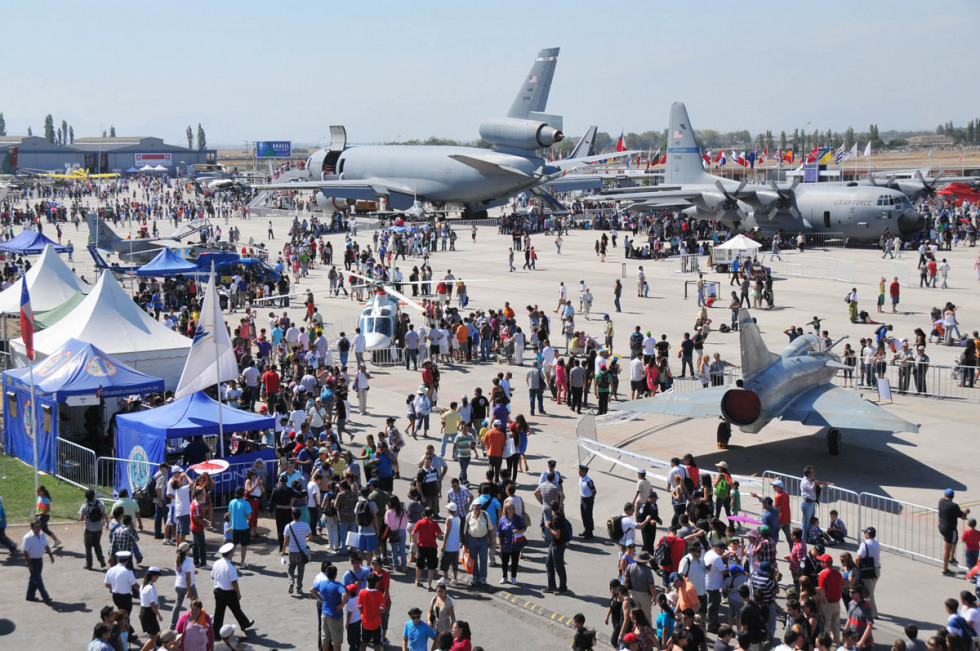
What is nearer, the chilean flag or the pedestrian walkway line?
the pedestrian walkway line

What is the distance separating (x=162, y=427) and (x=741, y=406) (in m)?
9.75

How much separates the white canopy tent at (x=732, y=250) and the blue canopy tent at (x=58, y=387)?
1048 inches

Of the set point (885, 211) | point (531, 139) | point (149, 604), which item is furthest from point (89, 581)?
point (531, 139)

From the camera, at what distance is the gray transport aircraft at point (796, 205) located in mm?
→ 48625

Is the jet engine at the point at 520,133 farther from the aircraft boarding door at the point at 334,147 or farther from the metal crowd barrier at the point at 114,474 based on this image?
the metal crowd barrier at the point at 114,474

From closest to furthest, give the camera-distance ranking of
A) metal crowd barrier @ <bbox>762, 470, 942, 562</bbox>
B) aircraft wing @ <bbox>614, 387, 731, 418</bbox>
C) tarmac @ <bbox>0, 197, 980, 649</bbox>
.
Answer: tarmac @ <bbox>0, 197, 980, 649</bbox>
metal crowd barrier @ <bbox>762, 470, 942, 562</bbox>
aircraft wing @ <bbox>614, 387, 731, 418</bbox>

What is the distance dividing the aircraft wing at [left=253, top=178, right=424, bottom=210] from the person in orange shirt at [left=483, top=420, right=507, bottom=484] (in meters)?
48.6

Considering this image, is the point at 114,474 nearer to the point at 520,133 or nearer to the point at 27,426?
the point at 27,426

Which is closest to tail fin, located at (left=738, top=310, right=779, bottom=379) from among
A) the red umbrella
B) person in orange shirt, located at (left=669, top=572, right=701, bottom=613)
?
person in orange shirt, located at (left=669, top=572, right=701, bottom=613)

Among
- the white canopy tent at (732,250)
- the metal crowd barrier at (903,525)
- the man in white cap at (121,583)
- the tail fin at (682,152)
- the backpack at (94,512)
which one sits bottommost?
the metal crowd barrier at (903,525)

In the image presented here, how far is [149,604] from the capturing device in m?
10.8

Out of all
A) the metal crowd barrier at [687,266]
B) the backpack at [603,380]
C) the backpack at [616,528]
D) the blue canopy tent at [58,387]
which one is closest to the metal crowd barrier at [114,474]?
the blue canopy tent at [58,387]

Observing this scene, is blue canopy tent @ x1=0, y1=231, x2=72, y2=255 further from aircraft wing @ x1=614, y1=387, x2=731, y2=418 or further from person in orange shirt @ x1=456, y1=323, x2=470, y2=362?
aircraft wing @ x1=614, y1=387, x2=731, y2=418

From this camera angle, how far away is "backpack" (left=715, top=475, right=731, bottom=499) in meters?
14.4
